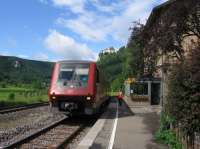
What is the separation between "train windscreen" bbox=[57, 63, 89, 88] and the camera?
2200 cm

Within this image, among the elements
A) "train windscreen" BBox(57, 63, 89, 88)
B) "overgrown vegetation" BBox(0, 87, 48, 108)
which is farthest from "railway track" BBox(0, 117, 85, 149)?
"overgrown vegetation" BBox(0, 87, 48, 108)

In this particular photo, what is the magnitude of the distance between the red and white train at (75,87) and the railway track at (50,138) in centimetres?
92

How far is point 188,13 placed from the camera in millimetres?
16062

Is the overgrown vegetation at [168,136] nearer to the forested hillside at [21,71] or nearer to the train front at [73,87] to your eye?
the train front at [73,87]

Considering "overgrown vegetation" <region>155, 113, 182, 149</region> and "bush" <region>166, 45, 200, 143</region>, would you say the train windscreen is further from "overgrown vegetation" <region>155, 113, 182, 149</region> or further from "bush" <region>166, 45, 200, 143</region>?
"bush" <region>166, 45, 200, 143</region>

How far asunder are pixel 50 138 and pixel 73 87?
5.91 m

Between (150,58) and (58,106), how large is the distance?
462 centimetres

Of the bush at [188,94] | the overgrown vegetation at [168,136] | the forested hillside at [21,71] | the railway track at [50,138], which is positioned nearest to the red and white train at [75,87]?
the railway track at [50,138]

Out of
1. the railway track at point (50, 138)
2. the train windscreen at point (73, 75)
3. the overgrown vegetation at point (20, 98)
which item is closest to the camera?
the railway track at point (50, 138)

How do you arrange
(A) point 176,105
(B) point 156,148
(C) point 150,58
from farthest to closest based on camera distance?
(C) point 150,58
(B) point 156,148
(A) point 176,105

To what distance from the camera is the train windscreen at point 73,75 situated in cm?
2200

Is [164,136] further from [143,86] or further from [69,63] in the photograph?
[143,86]

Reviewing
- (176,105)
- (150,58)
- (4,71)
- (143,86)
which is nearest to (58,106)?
(150,58)

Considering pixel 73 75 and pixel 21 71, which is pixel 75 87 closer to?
pixel 73 75
